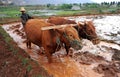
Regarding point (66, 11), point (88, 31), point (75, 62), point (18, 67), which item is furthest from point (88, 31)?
point (66, 11)

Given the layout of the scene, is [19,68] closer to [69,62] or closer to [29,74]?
[29,74]

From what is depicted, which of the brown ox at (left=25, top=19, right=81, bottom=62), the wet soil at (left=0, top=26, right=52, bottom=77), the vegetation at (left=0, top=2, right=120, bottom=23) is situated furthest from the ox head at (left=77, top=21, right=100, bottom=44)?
the vegetation at (left=0, top=2, right=120, bottom=23)

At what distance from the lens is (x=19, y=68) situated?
8.25 metres

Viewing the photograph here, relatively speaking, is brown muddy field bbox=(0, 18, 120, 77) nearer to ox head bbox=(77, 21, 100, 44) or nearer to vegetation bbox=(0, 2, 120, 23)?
ox head bbox=(77, 21, 100, 44)

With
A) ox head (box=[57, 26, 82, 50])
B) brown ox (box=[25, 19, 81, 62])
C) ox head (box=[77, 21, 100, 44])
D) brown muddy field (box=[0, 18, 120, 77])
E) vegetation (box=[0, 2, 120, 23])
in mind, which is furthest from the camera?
vegetation (box=[0, 2, 120, 23])

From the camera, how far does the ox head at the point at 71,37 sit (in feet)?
24.6

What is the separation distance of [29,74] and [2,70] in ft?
4.39

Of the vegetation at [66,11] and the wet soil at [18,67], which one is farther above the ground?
the wet soil at [18,67]

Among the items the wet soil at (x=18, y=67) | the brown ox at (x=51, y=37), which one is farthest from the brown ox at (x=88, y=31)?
the wet soil at (x=18, y=67)

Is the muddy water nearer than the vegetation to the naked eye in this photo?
Yes

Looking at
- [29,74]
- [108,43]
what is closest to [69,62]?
[29,74]

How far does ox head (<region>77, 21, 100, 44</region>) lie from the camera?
8.40 metres

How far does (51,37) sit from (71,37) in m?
1.12

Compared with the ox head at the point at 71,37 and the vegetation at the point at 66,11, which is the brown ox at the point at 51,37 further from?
the vegetation at the point at 66,11
